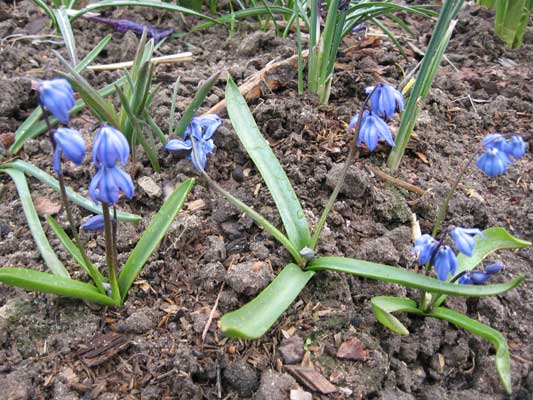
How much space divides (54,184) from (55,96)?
102cm

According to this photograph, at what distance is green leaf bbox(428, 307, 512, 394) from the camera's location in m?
1.70

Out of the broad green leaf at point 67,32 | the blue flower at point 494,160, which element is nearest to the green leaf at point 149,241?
the blue flower at point 494,160

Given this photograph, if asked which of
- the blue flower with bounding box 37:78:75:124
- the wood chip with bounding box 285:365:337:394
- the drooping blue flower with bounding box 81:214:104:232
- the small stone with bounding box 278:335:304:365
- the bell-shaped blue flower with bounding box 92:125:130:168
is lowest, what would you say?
the wood chip with bounding box 285:365:337:394

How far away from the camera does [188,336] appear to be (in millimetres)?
1931

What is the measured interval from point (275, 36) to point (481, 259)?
1.91 metres

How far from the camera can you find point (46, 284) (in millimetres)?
1762

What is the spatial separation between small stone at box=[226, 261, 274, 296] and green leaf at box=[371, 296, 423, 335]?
403mm

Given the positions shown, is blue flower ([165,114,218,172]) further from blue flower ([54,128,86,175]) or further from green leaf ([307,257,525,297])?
blue flower ([54,128,86,175])

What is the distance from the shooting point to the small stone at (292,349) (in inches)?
73.2

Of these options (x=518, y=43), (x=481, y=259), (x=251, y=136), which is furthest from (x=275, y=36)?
(x=481, y=259)

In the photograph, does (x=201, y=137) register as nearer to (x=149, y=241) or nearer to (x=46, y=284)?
(x=149, y=241)

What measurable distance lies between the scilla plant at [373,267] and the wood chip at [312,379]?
218 mm

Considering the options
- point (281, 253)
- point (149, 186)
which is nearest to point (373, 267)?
point (281, 253)

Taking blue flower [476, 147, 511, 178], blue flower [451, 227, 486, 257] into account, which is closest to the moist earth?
blue flower [451, 227, 486, 257]
